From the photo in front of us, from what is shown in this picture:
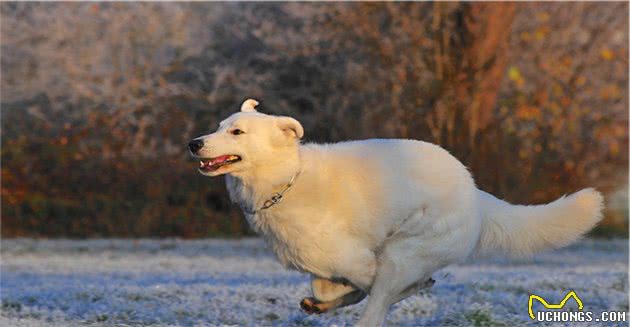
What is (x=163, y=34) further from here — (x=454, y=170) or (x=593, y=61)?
(x=454, y=170)

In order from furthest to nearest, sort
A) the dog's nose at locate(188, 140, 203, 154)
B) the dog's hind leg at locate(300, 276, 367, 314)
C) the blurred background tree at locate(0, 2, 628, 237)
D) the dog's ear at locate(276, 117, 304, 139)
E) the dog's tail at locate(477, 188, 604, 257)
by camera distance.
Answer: the blurred background tree at locate(0, 2, 628, 237) → the dog's tail at locate(477, 188, 604, 257) → the dog's hind leg at locate(300, 276, 367, 314) → the dog's ear at locate(276, 117, 304, 139) → the dog's nose at locate(188, 140, 203, 154)

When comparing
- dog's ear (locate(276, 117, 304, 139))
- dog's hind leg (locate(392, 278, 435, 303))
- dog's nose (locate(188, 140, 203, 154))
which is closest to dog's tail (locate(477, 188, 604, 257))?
dog's hind leg (locate(392, 278, 435, 303))

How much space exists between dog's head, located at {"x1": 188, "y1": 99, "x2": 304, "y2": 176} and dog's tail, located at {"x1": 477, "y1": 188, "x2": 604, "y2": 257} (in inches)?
63.0

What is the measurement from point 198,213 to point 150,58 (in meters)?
5.03

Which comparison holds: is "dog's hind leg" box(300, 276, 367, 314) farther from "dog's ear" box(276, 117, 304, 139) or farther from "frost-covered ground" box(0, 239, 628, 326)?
"frost-covered ground" box(0, 239, 628, 326)

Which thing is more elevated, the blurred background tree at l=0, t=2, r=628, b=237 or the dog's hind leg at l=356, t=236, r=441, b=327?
the blurred background tree at l=0, t=2, r=628, b=237

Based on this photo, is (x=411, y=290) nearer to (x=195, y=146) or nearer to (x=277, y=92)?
(x=195, y=146)

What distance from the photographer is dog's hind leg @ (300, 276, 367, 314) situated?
780 centimetres

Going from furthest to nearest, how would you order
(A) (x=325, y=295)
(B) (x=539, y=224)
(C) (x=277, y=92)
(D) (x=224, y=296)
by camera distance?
(C) (x=277, y=92) < (D) (x=224, y=296) < (B) (x=539, y=224) < (A) (x=325, y=295)

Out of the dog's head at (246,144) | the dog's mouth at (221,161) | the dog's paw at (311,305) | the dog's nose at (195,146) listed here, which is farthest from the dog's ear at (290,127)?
the dog's paw at (311,305)

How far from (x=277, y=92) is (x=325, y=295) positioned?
2038 centimetres

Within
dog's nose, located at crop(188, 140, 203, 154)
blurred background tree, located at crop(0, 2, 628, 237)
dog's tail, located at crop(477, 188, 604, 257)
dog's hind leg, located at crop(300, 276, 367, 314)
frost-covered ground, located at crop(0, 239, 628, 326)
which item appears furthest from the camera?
blurred background tree, located at crop(0, 2, 628, 237)

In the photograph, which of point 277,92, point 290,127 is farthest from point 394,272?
point 277,92

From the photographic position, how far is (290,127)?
7730 millimetres
